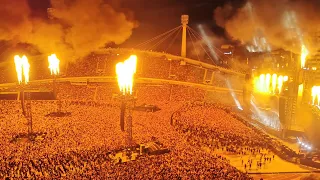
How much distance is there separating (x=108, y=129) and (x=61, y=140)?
3.35 m

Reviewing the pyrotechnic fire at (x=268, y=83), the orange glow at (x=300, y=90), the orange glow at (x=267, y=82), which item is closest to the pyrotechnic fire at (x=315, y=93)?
the orange glow at (x=300, y=90)

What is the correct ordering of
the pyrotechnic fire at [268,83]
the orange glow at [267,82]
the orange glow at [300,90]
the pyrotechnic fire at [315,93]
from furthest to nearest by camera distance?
the orange glow at [267,82], the pyrotechnic fire at [268,83], the orange glow at [300,90], the pyrotechnic fire at [315,93]

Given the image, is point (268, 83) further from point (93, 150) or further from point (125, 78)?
point (93, 150)

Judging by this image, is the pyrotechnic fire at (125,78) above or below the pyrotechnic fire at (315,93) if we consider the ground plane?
above

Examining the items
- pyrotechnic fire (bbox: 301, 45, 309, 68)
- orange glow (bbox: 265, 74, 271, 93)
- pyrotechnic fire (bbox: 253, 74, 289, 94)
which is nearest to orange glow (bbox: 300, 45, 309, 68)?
pyrotechnic fire (bbox: 301, 45, 309, 68)

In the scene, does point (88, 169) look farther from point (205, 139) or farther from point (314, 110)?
point (314, 110)

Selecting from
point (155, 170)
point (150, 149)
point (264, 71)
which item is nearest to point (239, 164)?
point (150, 149)

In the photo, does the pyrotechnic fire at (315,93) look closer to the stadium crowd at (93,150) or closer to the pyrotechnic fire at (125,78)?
the stadium crowd at (93,150)

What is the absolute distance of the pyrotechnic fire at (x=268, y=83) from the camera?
1333 inches

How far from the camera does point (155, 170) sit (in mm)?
13266

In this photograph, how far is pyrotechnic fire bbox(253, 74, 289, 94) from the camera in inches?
1333

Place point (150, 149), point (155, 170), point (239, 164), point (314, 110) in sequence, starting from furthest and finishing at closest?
1. point (314, 110)
2. point (239, 164)
3. point (150, 149)
4. point (155, 170)

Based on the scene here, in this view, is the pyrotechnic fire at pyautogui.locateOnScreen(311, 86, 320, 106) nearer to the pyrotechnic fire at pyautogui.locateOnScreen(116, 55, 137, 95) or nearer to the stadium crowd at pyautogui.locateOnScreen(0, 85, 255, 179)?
the stadium crowd at pyautogui.locateOnScreen(0, 85, 255, 179)

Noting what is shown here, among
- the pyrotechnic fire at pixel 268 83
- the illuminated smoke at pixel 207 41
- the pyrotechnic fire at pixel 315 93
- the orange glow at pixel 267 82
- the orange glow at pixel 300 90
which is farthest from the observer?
the illuminated smoke at pixel 207 41
